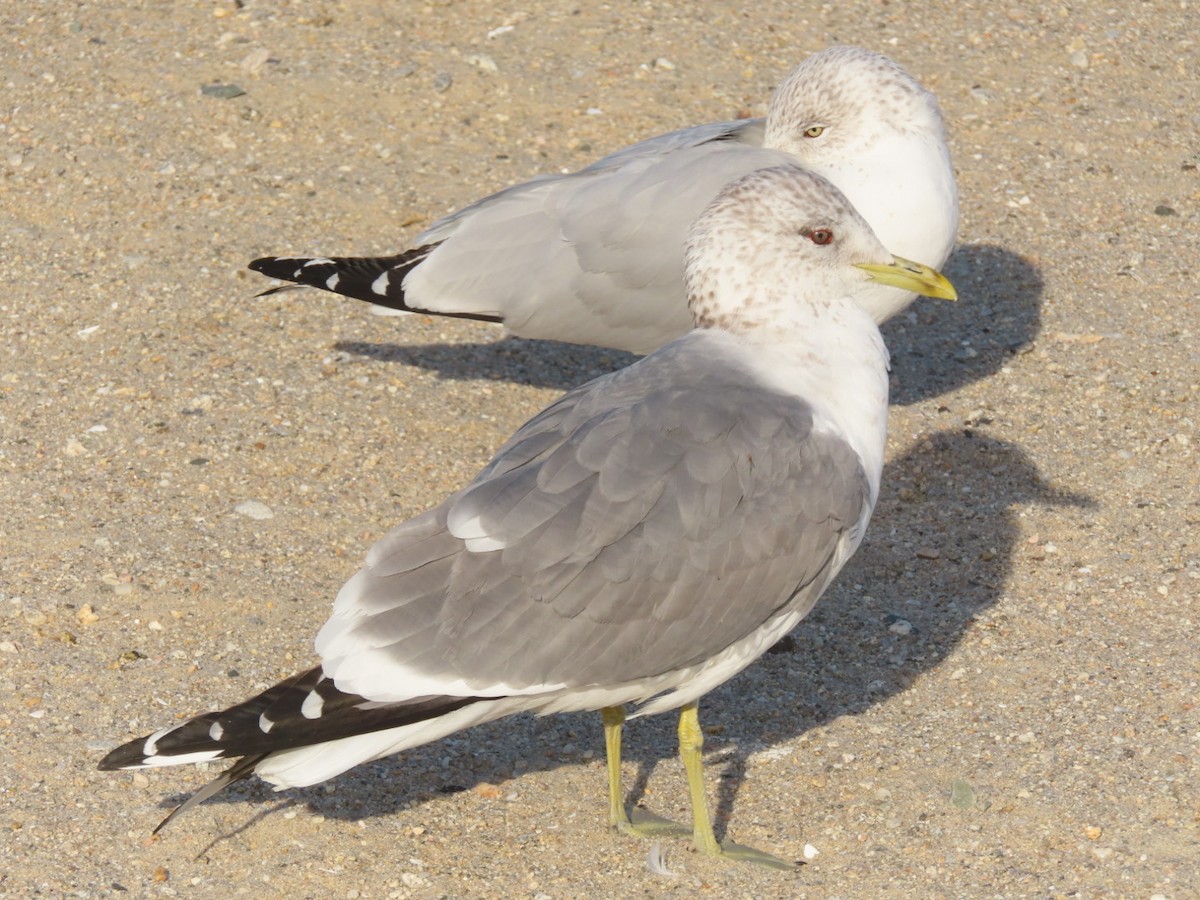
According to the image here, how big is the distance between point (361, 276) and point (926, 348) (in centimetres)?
224

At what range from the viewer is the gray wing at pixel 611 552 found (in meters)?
3.64

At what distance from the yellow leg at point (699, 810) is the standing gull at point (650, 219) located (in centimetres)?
184

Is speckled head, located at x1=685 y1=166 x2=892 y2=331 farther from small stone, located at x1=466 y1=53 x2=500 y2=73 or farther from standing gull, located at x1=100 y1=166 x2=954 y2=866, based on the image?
small stone, located at x1=466 y1=53 x2=500 y2=73

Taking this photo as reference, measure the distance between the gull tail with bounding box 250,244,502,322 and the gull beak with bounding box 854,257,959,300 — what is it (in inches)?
81.3

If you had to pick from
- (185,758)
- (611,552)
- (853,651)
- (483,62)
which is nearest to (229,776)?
(185,758)

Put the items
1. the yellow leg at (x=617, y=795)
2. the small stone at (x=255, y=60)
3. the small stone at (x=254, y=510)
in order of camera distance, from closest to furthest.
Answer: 1. the yellow leg at (x=617, y=795)
2. the small stone at (x=254, y=510)
3. the small stone at (x=255, y=60)

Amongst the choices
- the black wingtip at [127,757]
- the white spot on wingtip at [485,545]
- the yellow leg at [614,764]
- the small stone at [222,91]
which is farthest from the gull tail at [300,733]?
the small stone at [222,91]

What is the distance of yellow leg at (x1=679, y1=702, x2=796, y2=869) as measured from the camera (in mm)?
4020

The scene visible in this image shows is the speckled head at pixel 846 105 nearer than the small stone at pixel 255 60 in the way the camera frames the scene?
Yes

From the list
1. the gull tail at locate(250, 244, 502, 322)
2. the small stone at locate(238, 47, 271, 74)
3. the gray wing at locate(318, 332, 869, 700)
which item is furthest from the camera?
the small stone at locate(238, 47, 271, 74)

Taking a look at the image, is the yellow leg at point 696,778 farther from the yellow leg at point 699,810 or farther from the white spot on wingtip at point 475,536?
the white spot on wingtip at point 475,536

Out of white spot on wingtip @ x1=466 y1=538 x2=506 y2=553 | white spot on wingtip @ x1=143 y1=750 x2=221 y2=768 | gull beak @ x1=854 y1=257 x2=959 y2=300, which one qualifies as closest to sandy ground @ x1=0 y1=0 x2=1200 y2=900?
white spot on wingtip @ x1=143 y1=750 x2=221 y2=768

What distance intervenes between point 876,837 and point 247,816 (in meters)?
1.55

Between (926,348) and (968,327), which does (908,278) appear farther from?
(968,327)
